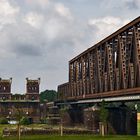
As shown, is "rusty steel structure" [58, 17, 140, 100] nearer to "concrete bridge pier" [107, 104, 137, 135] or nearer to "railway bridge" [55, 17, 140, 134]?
"railway bridge" [55, 17, 140, 134]

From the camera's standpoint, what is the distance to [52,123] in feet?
512

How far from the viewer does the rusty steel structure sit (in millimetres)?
82688

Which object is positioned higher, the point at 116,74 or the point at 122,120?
the point at 116,74

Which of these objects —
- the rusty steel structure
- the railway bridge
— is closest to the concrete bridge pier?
the railway bridge

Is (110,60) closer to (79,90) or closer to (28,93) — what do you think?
(79,90)

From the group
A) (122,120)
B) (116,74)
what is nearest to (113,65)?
(116,74)

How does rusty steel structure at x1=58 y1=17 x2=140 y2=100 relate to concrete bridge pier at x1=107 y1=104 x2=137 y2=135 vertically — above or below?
above

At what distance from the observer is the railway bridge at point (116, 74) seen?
8306cm

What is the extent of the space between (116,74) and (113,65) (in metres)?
5.52

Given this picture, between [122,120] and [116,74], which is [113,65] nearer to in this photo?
[116,74]

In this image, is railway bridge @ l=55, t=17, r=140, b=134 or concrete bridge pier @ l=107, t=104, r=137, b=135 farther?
concrete bridge pier @ l=107, t=104, r=137, b=135

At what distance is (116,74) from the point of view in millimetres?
95812

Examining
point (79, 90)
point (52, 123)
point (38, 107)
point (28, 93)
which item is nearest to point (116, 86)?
point (79, 90)

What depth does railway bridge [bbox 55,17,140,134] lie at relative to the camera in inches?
3270
